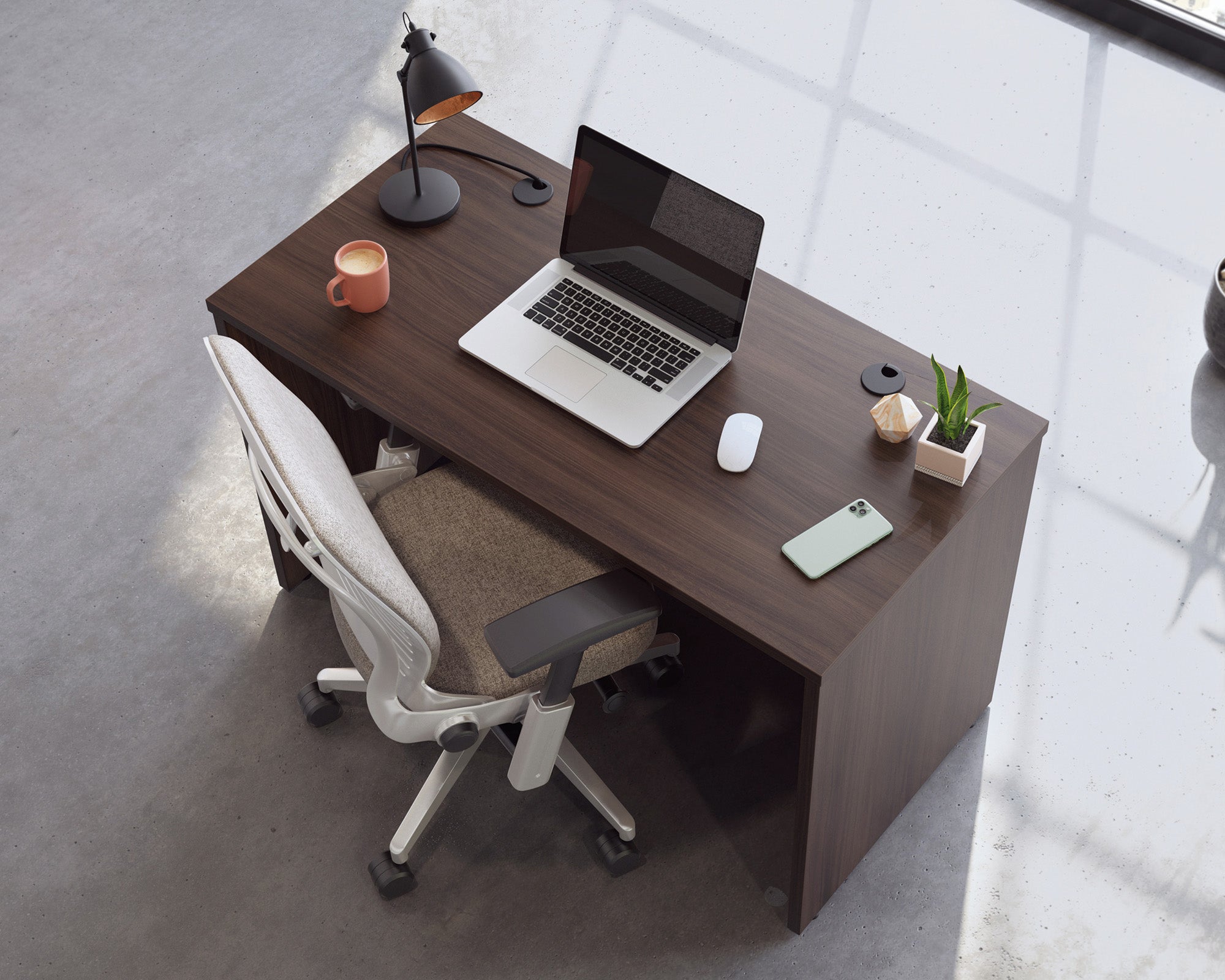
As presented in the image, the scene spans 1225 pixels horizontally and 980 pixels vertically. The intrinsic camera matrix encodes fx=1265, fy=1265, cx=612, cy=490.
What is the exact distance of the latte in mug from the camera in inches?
86.9

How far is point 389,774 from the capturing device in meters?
2.52

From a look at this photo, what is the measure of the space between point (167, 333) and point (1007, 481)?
7.13ft

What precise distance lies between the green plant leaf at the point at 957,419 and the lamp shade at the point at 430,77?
919 mm

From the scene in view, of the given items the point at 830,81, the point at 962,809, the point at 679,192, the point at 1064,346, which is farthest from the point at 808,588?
the point at 830,81

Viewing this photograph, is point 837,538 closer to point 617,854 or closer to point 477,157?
point 617,854

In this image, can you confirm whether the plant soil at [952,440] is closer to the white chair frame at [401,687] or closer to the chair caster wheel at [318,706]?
the white chair frame at [401,687]

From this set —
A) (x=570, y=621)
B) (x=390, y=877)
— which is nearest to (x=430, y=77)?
(x=570, y=621)

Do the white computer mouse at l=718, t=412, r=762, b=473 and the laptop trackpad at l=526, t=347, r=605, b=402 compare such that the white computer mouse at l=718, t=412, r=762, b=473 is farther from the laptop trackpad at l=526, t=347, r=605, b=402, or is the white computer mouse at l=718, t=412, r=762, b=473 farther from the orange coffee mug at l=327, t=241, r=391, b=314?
the orange coffee mug at l=327, t=241, r=391, b=314

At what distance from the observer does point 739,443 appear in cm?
201

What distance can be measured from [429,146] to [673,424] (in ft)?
2.71

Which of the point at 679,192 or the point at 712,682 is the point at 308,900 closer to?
the point at 712,682

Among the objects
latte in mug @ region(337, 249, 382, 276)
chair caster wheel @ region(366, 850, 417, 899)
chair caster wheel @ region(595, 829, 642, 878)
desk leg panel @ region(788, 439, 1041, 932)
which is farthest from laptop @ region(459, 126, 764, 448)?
chair caster wheel @ region(366, 850, 417, 899)

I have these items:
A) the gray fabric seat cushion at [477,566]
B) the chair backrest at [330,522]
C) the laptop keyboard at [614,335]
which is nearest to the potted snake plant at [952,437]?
the laptop keyboard at [614,335]

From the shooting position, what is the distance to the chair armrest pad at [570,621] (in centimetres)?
180
